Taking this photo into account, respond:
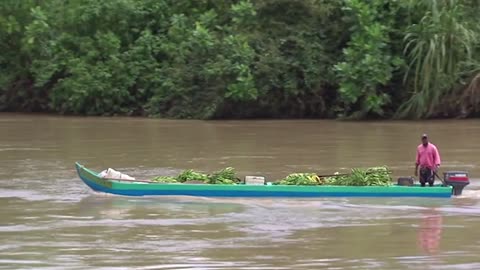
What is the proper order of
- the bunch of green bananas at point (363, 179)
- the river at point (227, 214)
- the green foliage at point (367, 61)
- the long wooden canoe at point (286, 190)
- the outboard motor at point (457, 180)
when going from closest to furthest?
the river at point (227, 214) < the long wooden canoe at point (286, 190) < the bunch of green bananas at point (363, 179) < the outboard motor at point (457, 180) < the green foliage at point (367, 61)

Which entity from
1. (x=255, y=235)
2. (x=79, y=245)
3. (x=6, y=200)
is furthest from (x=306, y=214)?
(x=6, y=200)

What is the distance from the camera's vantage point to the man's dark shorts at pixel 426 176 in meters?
17.0

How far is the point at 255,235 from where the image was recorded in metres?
13.5

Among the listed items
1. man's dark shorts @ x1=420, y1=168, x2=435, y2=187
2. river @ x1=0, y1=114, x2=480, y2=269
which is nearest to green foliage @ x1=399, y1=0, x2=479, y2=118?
river @ x1=0, y1=114, x2=480, y2=269

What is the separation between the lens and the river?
470 inches

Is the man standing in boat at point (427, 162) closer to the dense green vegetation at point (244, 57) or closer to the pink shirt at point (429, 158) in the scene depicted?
the pink shirt at point (429, 158)

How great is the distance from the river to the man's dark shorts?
1.98 feet

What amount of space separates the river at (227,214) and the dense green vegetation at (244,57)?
599 cm

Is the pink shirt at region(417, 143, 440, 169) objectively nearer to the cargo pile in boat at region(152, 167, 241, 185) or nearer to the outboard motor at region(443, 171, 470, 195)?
the outboard motor at region(443, 171, 470, 195)

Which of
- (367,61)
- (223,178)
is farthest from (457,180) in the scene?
(367,61)

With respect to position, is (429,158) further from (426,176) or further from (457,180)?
(457,180)

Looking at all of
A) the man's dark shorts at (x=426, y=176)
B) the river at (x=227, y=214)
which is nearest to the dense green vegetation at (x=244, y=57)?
the river at (x=227, y=214)

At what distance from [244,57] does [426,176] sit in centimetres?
1860

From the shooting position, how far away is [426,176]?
17031 mm
